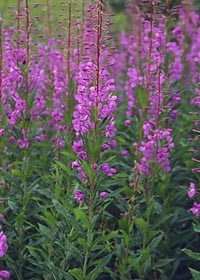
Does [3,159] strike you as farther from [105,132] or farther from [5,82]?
[105,132]

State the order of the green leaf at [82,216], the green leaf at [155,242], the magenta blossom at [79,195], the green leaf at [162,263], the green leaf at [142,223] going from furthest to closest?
the green leaf at [162,263], the green leaf at [155,242], the green leaf at [142,223], the magenta blossom at [79,195], the green leaf at [82,216]

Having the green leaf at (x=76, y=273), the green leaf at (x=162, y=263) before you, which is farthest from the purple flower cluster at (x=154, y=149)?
the green leaf at (x=76, y=273)

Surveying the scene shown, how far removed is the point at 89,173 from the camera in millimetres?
3820

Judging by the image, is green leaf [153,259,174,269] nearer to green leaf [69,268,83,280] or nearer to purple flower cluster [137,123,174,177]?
purple flower cluster [137,123,174,177]

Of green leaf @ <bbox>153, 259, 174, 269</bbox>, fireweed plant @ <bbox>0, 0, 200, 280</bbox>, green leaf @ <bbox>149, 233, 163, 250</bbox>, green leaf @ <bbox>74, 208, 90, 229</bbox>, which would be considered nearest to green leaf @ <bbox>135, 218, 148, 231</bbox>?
fireweed plant @ <bbox>0, 0, 200, 280</bbox>

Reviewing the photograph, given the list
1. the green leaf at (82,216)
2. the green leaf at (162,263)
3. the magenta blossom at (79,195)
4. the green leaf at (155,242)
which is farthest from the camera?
the green leaf at (162,263)

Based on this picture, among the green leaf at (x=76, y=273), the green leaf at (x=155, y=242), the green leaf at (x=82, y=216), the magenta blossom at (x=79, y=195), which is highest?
the magenta blossom at (x=79, y=195)

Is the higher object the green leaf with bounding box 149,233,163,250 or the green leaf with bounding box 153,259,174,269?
the green leaf with bounding box 149,233,163,250

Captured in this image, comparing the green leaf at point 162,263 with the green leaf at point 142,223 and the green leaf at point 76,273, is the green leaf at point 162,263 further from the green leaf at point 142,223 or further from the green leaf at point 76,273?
the green leaf at point 76,273

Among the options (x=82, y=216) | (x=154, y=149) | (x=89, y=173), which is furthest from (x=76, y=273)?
(x=154, y=149)

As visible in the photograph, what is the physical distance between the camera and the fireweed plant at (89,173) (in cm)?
388

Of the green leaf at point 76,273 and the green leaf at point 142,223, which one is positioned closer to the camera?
the green leaf at point 76,273

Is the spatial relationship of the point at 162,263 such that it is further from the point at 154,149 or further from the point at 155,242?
the point at 154,149

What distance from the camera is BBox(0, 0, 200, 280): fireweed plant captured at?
388 cm
